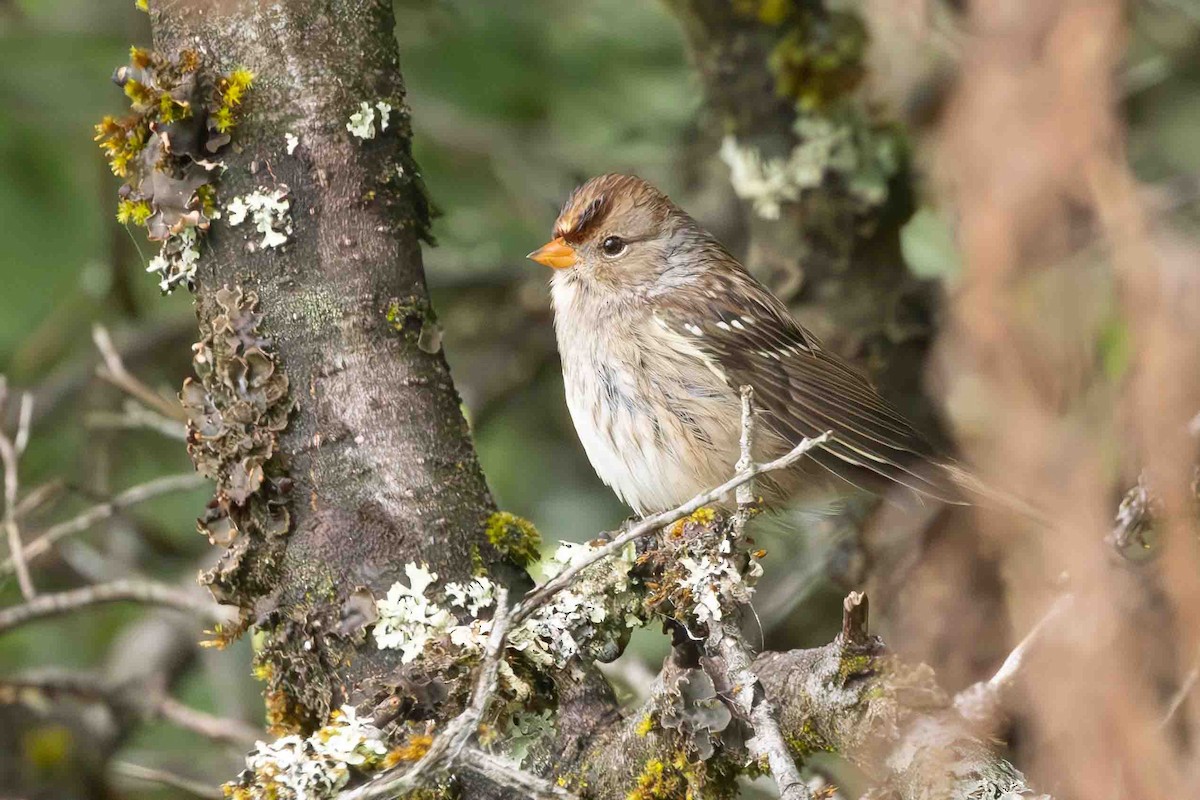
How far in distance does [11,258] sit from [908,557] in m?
3.28

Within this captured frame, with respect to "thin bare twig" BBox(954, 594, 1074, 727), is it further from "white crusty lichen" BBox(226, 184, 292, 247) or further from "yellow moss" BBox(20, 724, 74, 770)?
"yellow moss" BBox(20, 724, 74, 770)

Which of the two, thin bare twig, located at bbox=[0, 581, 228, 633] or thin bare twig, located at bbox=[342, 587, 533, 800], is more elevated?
thin bare twig, located at bbox=[0, 581, 228, 633]

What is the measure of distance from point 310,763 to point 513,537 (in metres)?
0.68

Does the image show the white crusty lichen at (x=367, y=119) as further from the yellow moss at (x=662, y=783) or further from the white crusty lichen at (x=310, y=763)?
the yellow moss at (x=662, y=783)

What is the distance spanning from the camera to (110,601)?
12.6 ft

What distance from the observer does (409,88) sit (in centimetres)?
510

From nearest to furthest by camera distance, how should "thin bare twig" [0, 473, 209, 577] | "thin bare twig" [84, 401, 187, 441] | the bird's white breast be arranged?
the bird's white breast
"thin bare twig" [0, 473, 209, 577]
"thin bare twig" [84, 401, 187, 441]

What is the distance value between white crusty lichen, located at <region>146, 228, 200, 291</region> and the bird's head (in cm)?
153

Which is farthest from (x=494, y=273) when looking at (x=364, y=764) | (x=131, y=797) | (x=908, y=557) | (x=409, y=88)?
(x=364, y=764)

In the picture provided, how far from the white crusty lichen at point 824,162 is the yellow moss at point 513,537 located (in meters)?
2.19

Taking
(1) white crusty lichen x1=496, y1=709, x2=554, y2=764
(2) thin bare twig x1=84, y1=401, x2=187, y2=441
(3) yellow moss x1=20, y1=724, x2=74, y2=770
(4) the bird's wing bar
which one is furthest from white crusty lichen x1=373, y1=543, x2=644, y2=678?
(3) yellow moss x1=20, y1=724, x2=74, y2=770

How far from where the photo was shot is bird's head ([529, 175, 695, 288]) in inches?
166

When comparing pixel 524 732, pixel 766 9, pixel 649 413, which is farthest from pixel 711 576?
pixel 766 9

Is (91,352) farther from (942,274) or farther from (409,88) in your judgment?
(942,274)
